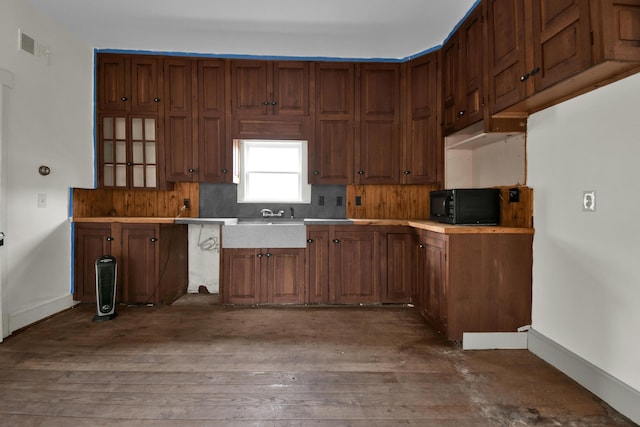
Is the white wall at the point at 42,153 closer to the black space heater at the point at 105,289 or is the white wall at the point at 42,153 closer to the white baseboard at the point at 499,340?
the black space heater at the point at 105,289

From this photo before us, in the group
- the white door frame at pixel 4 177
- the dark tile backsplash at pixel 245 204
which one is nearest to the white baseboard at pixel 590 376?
the dark tile backsplash at pixel 245 204

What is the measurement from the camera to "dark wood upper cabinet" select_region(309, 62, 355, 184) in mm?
3484

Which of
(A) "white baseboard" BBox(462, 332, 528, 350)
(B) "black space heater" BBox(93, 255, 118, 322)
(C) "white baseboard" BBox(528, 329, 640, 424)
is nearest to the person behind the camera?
(C) "white baseboard" BBox(528, 329, 640, 424)

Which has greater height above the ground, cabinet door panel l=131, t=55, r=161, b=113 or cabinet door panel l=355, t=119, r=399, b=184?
cabinet door panel l=131, t=55, r=161, b=113

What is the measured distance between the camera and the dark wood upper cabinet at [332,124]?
348 centimetres

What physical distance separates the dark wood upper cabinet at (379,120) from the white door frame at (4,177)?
3044mm

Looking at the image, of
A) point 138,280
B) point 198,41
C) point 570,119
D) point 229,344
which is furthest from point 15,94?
point 570,119

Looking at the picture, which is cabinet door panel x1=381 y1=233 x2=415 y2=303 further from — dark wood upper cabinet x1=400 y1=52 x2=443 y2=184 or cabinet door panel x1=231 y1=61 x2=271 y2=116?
cabinet door panel x1=231 y1=61 x2=271 y2=116

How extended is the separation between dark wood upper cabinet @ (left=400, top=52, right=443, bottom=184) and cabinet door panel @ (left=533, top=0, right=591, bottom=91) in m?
1.47

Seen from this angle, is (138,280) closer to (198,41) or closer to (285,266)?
(285,266)

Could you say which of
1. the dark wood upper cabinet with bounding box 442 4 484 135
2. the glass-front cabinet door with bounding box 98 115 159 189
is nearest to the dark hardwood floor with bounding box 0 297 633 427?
the glass-front cabinet door with bounding box 98 115 159 189

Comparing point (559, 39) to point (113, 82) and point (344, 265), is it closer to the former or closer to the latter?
point (344, 265)

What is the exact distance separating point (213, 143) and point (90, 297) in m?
2.02

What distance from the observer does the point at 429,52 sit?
335cm
